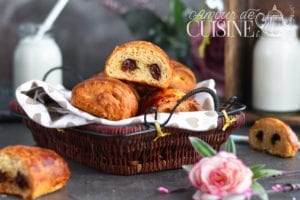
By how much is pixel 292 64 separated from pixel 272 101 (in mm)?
84

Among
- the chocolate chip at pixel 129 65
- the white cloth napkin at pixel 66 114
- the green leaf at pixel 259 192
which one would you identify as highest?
the chocolate chip at pixel 129 65

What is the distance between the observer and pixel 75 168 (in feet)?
3.34

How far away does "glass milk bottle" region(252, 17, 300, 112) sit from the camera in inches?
52.2

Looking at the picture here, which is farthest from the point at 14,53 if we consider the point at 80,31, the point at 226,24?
the point at 226,24

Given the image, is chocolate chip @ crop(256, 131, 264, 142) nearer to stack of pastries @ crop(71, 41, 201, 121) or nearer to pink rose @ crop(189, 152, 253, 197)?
stack of pastries @ crop(71, 41, 201, 121)

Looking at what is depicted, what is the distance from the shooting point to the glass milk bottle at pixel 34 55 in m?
1.42

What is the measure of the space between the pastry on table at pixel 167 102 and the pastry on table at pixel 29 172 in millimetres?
160

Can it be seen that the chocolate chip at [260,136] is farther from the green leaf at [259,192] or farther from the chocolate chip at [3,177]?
the chocolate chip at [3,177]

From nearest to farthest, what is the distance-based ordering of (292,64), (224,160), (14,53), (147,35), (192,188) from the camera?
(224,160) < (192,188) < (292,64) < (14,53) < (147,35)

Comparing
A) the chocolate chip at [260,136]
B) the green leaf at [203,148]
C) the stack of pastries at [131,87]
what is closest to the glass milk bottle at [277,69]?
the chocolate chip at [260,136]

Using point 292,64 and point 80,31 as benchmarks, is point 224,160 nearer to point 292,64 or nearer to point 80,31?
point 292,64

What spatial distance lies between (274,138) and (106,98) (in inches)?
12.4

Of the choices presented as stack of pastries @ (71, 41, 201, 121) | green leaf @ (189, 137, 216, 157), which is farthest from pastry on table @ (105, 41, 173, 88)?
green leaf @ (189, 137, 216, 157)

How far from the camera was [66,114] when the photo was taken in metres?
0.99
